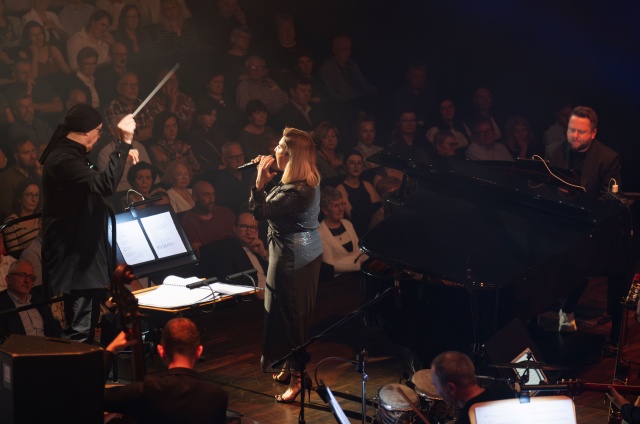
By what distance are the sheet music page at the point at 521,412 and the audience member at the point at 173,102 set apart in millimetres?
5171

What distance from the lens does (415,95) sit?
1052 centimetres

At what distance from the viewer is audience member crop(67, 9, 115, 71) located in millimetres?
7641

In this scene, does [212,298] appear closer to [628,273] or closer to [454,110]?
[628,273]

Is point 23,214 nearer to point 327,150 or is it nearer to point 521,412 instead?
point 327,150

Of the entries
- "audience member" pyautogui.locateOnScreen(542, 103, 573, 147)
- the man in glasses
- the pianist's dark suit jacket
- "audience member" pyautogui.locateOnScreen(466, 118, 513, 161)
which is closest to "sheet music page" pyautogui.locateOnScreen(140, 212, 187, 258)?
the man in glasses

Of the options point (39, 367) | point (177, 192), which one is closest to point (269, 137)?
point (177, 192)

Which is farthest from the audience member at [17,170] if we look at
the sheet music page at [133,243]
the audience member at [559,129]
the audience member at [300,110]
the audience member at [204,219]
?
the audience member at [559,129]

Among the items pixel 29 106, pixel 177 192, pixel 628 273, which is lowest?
pixel 628 273

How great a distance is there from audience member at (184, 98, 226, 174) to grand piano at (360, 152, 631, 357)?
8.85 ft

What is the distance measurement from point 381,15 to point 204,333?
4.71 m

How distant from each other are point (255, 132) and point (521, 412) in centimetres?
555

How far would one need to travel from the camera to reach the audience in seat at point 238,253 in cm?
835

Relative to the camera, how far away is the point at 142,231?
5992 millimetres

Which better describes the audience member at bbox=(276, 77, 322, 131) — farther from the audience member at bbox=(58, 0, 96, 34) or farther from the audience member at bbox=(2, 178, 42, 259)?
the audience member at bbox=(2, 178, 42, 259)
